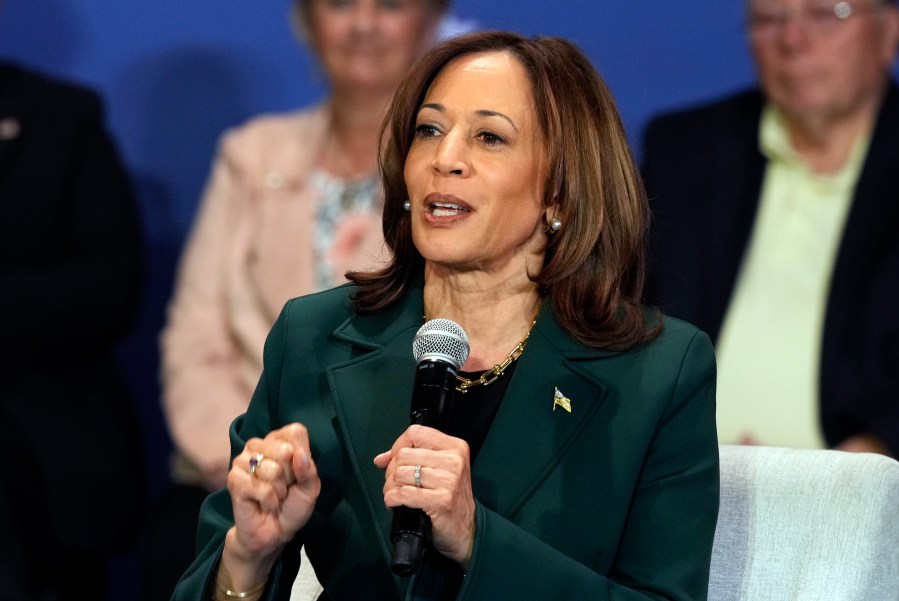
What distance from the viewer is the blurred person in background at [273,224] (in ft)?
12.1

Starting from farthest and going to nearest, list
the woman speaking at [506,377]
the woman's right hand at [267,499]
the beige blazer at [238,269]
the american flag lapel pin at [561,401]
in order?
1. the beige blazer at [238,269]
2. the american flag lapel pin at [561,401]
3. the woman speaking at [506,377]
4. the woman's right hand at [267,499]

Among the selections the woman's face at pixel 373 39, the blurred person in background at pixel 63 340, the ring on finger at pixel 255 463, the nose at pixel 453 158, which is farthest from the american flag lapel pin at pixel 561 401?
the woman's face at pixel 373 39

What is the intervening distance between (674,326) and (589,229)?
0.19 metres

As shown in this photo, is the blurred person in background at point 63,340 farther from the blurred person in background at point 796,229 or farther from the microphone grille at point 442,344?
the microphone grille at point 442,344

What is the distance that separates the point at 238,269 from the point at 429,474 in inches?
85.9

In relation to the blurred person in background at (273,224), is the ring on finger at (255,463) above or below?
above

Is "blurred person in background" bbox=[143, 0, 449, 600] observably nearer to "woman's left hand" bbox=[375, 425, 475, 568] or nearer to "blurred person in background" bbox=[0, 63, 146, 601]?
"blurred person in background" bbox=[0, 63, 146, 601]

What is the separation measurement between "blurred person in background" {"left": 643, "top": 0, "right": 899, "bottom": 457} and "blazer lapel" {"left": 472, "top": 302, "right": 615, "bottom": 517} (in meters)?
1.30

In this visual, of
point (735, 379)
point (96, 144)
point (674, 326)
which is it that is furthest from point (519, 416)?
point (96, 144)

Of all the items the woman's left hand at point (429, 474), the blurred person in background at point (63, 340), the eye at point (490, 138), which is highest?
the eye at point (490, 138)

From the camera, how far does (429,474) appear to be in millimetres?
1693

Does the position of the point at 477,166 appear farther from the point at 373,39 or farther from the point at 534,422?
the point at 373,39

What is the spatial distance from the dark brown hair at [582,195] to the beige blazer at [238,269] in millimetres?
1433

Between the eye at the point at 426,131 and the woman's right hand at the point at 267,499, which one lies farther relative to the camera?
the eye at the point at 426,131
